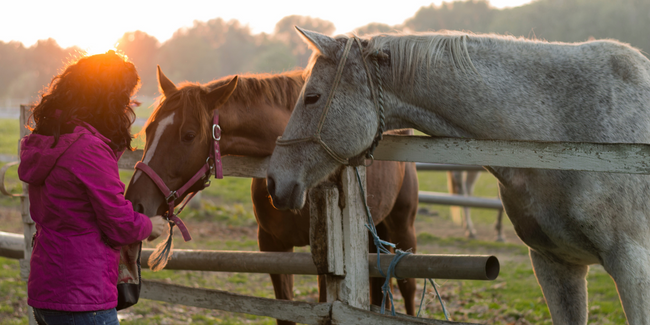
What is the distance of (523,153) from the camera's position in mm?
1802

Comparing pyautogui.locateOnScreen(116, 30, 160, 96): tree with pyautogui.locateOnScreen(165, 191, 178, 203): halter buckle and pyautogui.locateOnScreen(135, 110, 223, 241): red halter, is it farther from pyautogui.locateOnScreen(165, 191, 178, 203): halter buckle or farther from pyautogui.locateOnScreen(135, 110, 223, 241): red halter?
pyautogui.locateOnScreen(165, 191, 178, 203): halter buckle

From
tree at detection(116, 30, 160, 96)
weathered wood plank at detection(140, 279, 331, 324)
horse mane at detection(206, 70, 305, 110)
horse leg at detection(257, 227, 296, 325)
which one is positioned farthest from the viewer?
tree at detection(116, 30, 160, 96)

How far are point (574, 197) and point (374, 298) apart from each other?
89.5 inches

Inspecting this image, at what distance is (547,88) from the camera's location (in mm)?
2064

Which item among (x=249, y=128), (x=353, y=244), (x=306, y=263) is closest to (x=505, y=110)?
(x=353, y=244)

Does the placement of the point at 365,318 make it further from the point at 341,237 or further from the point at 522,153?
the point at 522,153

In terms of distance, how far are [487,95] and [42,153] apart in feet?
6.00

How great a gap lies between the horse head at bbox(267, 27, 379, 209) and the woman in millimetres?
633

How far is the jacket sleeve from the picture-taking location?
5.71 feet

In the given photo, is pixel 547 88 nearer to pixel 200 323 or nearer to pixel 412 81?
pixel 412 81

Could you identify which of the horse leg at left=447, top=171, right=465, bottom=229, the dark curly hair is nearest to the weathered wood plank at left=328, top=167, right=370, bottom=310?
the dark curly hair

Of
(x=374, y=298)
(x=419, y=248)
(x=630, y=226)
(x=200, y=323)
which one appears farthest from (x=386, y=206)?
(x=419, y=248)

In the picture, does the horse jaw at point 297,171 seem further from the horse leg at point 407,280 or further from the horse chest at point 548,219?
the horse leg at point 407,280

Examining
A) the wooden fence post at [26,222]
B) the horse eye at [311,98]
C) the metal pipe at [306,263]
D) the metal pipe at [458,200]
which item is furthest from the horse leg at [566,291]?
the metal pipe at [458,200]
